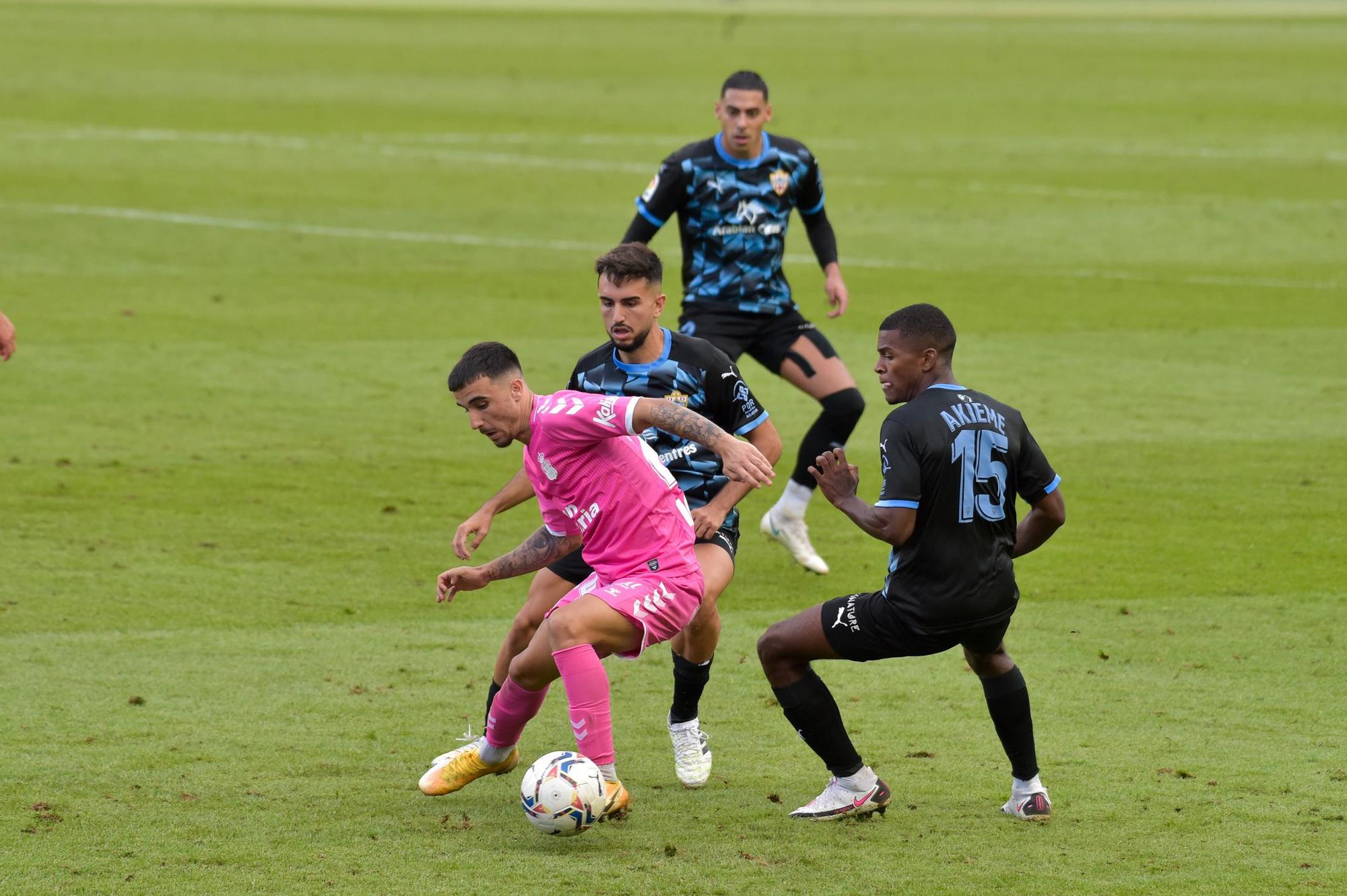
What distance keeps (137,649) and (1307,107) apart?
104ft

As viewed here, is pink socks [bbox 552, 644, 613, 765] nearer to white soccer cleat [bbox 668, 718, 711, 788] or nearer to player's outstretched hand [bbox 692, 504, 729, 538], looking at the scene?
white soccer cleat [bbox 668, 718, 711, 788]

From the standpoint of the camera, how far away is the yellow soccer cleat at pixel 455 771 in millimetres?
6723

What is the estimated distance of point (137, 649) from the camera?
8.41 m

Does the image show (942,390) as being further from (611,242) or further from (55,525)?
(611,242)

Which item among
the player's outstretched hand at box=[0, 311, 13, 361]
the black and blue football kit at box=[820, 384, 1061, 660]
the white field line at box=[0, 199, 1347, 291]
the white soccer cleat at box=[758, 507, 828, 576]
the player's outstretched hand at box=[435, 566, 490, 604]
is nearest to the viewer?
the black and blue football kit at box=[820, 384, 1061, 660]

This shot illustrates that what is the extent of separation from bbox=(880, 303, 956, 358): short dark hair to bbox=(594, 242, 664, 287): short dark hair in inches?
46.9

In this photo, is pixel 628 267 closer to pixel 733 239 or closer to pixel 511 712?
pixel 511 712

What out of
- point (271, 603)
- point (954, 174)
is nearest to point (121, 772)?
point (271, 603)

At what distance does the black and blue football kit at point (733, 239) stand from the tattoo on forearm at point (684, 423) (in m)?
3.90

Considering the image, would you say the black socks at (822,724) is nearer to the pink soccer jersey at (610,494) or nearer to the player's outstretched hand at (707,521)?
the pink soccer jersey at (610,494)

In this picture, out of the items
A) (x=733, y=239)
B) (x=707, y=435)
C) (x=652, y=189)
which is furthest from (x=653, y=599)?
(x=652, y=189)

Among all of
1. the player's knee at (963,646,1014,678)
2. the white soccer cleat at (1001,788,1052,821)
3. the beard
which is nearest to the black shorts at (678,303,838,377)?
the beard

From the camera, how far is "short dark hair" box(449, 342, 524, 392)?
20.9 ft

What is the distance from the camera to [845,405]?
10.1m
